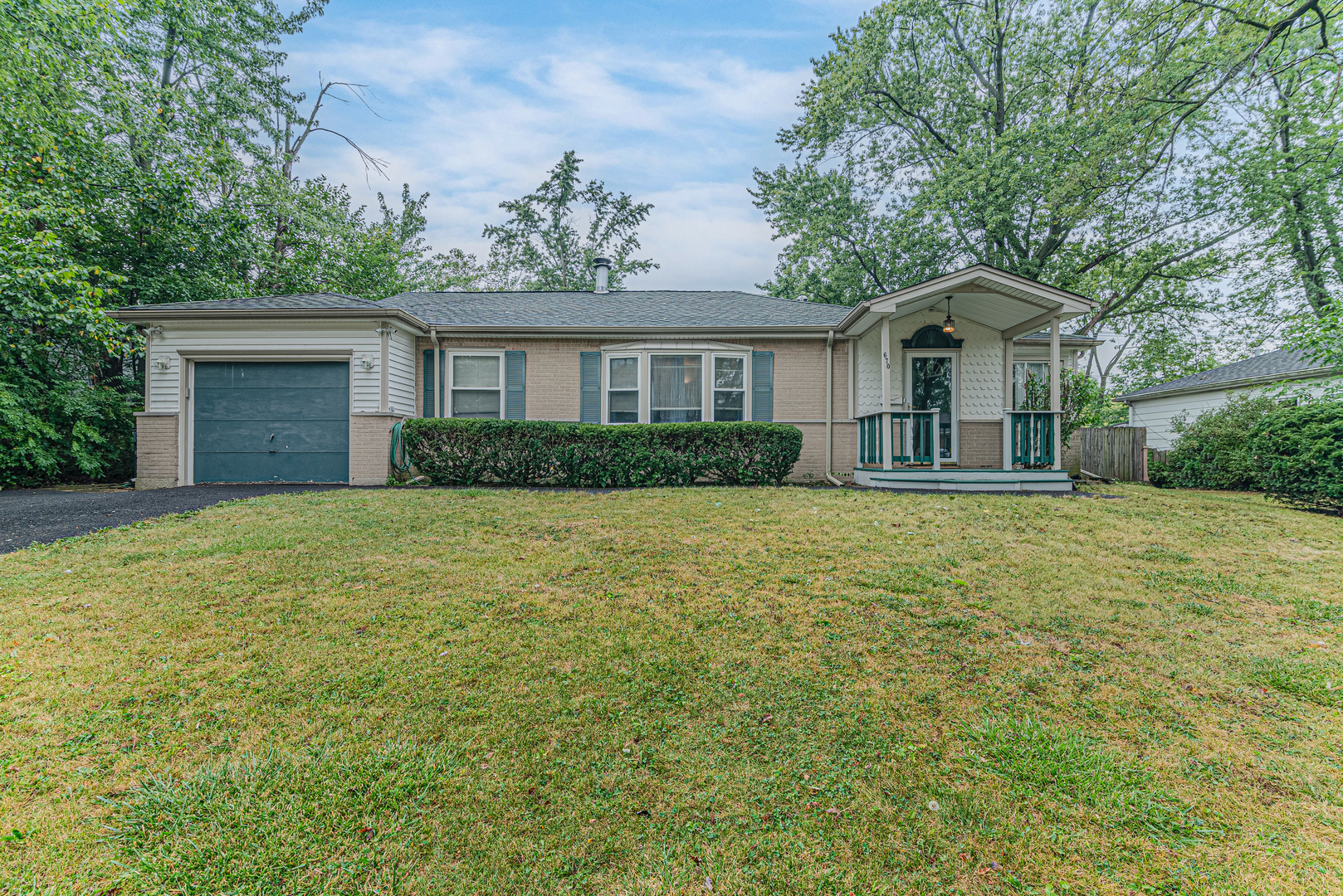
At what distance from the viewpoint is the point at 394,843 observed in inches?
69.8

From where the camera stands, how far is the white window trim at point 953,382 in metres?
10.8

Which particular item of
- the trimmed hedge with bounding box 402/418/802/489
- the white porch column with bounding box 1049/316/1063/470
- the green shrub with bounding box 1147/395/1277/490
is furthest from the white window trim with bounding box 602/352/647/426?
the green shrub with bounding box 1147/395/1277/490

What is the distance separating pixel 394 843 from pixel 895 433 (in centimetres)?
970

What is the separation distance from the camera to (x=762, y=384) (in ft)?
36.4

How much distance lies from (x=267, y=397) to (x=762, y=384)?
932 cm

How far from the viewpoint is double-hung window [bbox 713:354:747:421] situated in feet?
36.4

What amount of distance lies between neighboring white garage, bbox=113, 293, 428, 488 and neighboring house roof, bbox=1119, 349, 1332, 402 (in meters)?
19.4

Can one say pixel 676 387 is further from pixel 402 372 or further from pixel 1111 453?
pixel 1111 453

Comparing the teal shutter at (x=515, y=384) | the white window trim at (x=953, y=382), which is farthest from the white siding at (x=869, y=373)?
the teal shutter at (x=515, y=384)

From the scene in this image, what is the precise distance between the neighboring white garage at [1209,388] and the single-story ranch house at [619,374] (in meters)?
5.47

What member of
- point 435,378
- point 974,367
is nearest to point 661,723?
point 435,378

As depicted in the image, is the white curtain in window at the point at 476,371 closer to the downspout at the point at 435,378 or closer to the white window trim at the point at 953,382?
the downspout at the point at 435,378

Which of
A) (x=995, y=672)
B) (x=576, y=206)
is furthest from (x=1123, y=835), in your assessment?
(x=576, y=206)

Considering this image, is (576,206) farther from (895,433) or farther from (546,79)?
(895,433)
